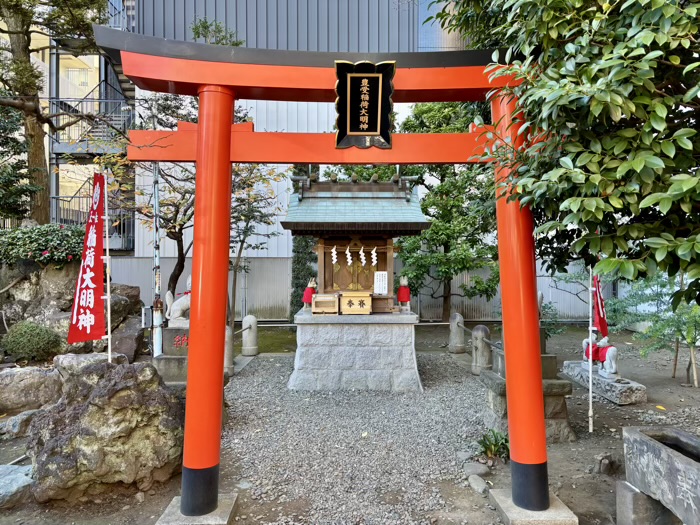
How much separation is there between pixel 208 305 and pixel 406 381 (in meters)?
5.09

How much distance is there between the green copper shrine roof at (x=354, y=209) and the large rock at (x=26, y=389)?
186 inches

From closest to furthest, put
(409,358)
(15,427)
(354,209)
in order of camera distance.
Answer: (15,427) → (409,358) → (354,209)

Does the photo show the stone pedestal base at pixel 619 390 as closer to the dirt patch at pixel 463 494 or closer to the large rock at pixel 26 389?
the dirt patch at pixel 463 494

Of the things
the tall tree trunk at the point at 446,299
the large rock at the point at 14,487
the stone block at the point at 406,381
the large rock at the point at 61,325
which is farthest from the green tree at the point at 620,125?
the tall tree trunk at the point at 446,299

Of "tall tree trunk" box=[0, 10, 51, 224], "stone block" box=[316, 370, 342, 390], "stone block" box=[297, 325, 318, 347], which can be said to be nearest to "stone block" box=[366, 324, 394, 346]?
"stone block" box=[316, 370, 342, 390]

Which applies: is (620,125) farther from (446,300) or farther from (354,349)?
(446,300)

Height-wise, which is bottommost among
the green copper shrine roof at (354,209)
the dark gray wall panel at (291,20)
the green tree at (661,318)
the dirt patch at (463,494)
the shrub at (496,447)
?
the dirt patch at (463,494)

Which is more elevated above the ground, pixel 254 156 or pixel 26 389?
pixel 254 156

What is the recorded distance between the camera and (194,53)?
3488 millimetres

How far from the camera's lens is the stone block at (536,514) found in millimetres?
3164

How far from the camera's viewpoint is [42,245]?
940 centimetres

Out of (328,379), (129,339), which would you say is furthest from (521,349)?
(129,339)

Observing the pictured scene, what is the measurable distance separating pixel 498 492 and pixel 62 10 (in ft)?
41.6

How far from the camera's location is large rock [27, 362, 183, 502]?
3.68 metres
